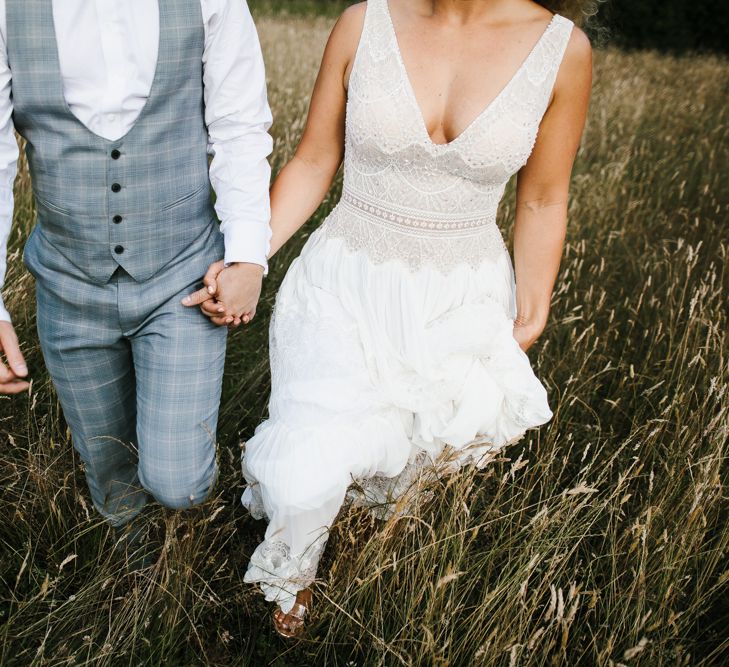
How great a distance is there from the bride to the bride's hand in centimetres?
18

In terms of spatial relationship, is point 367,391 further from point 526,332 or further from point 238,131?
point 238,131

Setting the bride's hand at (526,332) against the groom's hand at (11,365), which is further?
the bride's hand at (526,332)

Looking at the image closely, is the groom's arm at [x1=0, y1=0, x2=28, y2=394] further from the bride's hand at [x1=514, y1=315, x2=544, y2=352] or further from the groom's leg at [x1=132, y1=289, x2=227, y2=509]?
the bride's hand at [x1=514, y1=315, x2=544, y2=352]

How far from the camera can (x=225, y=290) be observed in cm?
194

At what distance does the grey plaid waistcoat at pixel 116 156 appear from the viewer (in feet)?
5.42

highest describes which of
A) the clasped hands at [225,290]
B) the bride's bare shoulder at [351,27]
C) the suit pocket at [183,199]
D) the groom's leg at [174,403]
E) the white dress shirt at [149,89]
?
the bride's bare shoulder at [351,27]

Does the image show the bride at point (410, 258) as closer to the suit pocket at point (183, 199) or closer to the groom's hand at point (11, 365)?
the suit pocket at point (183, 199)

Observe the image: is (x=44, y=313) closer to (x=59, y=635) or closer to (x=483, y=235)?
(x=59, y=635)

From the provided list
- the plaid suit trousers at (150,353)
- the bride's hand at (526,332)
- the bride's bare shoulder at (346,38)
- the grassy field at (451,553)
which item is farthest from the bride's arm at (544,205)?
the plaid suit trousers at (150,353)

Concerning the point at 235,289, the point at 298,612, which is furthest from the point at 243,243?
the point at 298,612

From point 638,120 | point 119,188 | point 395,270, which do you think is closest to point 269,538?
point 395,270

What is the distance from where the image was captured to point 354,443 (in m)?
1.83

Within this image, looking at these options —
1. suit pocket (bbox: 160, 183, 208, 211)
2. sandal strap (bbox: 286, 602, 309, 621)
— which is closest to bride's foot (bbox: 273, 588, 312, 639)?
sandal strap (bbox: 286, 602, 309, 621)

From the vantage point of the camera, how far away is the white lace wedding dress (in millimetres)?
1860
